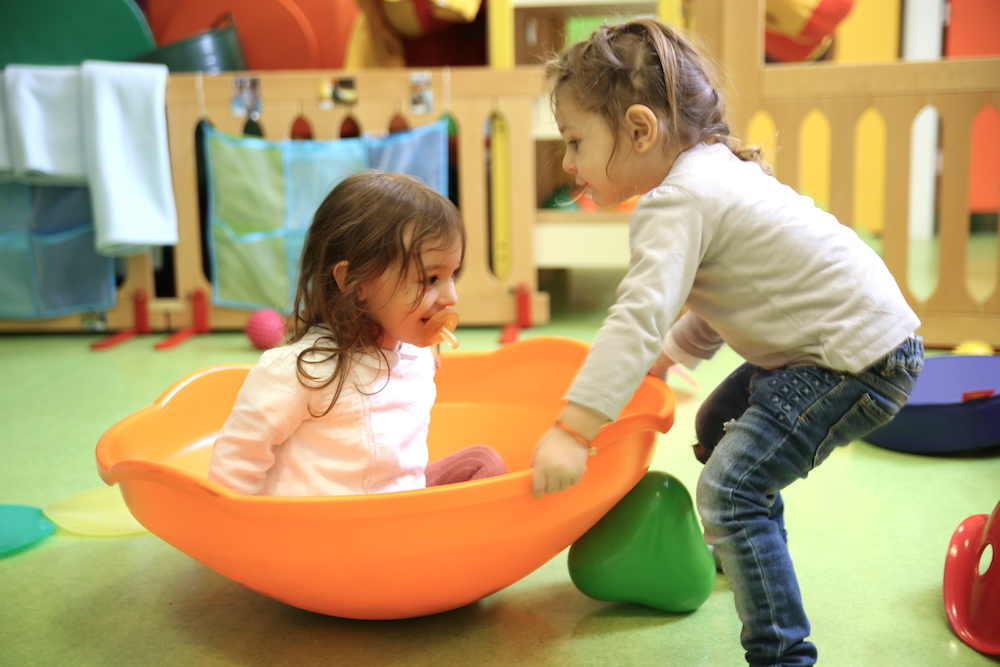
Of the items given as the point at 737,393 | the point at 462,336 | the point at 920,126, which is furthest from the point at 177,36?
the point at 920,126

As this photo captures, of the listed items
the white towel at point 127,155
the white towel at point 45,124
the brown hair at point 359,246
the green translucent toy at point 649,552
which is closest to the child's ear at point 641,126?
the brown hair at point 359,246

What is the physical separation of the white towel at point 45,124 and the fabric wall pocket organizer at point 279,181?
0.89 ft

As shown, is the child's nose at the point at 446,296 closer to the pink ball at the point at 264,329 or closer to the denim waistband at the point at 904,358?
the denim waistband at the point at 904,358

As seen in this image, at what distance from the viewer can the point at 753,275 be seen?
743mm

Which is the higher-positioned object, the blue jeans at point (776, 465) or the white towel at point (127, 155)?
the white towel at point (127, 155)

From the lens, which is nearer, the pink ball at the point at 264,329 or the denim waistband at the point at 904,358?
the denim waistband at the point at 904,358

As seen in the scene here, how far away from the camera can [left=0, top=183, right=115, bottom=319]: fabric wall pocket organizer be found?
196 cm

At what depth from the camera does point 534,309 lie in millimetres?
2029

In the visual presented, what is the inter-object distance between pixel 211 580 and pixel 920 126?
334 cm

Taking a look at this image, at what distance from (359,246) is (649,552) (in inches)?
15.1

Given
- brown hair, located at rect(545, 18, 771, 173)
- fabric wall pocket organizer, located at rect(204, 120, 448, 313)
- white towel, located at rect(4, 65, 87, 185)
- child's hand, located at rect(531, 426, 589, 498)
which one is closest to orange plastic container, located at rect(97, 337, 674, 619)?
child's hand, located at rect(531, 426, 589, 498)

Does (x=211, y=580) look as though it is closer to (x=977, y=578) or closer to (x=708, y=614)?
(x=708, y=614)

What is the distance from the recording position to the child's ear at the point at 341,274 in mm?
820

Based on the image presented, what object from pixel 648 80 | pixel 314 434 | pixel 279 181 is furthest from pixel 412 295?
pixel 279 181
